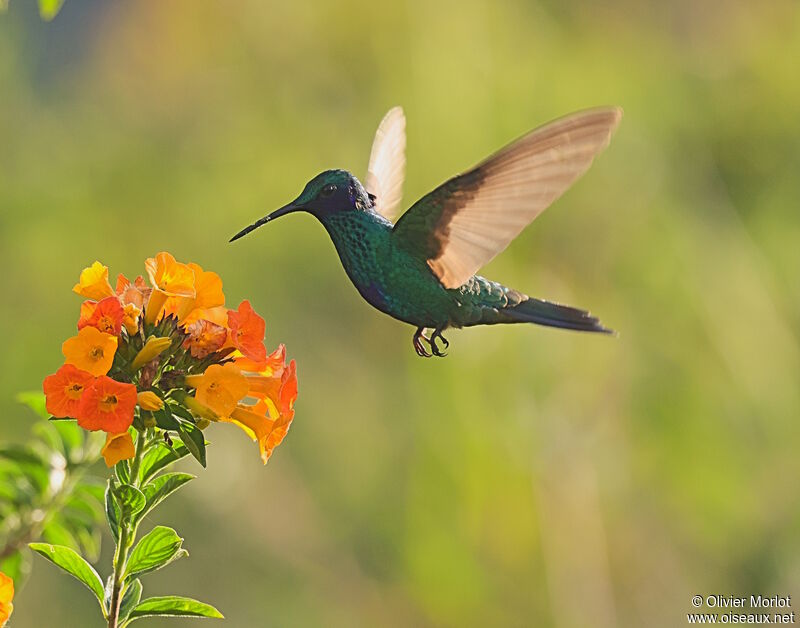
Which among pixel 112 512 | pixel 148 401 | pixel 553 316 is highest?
pixel 553 316

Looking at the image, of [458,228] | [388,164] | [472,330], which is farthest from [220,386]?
[472,330]

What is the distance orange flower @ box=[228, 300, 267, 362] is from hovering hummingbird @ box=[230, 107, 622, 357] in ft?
0.43

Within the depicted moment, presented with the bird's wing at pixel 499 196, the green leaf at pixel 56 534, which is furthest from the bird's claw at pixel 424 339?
the green leaf at pixel 56 534

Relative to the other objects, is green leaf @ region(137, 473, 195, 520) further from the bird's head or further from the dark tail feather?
the dark tail feather

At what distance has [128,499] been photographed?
0.89 m

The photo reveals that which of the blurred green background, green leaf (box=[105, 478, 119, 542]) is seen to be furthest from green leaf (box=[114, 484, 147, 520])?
the blurred green background

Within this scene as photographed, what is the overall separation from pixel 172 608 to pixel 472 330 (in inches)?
108

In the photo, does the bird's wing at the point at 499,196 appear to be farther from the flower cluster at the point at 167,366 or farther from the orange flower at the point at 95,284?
the orange flower at the point at 95,284

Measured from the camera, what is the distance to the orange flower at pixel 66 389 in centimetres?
92

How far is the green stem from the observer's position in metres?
0.89

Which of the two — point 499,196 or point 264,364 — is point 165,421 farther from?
point 499,196

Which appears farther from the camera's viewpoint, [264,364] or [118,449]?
[264,364]

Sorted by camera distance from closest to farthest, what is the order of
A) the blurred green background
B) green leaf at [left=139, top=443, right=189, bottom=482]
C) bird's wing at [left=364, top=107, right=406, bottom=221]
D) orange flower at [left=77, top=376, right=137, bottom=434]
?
orange flower at [left=77, top=376, right=137, bottom=434], green leaf at [left=139, top=443, right=189, bottom=482], bird's wing at [left=364, top=107, right=406, bottom=221], the blurred green background

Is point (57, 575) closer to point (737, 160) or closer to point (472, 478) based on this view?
point (472, 478)
